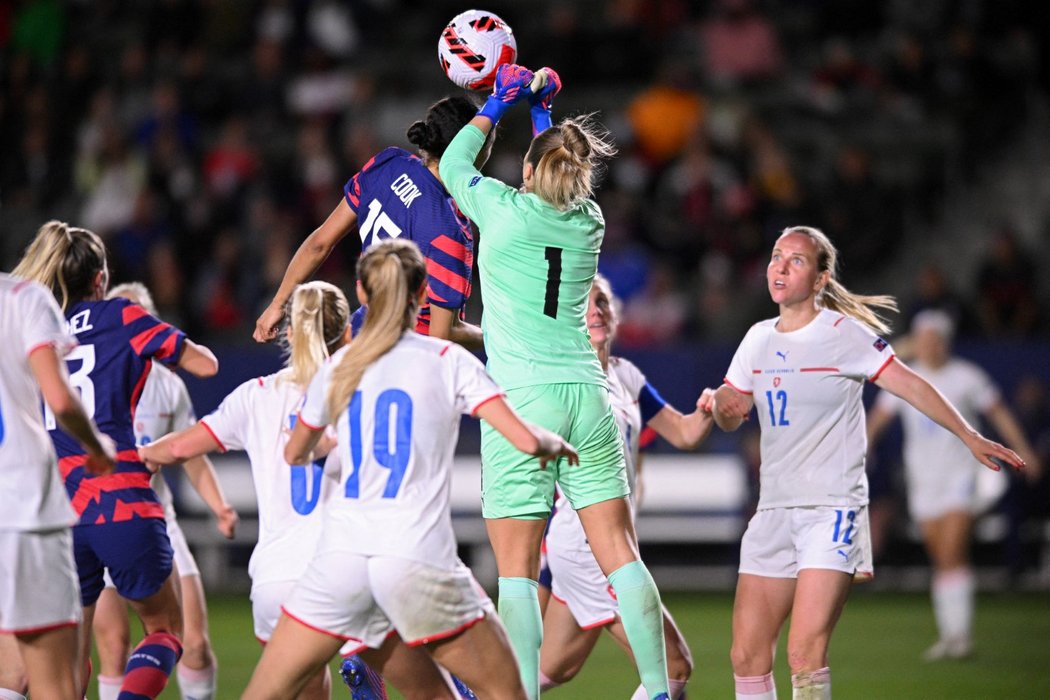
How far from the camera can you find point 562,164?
22.0 ft

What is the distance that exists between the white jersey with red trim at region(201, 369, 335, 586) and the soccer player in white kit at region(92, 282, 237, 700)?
47.6 inches

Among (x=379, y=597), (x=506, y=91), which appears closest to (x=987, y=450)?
(x=506, y=91)

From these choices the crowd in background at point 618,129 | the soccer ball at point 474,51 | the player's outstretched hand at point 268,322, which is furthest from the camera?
the crowd in background at point 618,129

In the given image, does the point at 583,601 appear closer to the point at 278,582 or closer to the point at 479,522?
the point at 278,582

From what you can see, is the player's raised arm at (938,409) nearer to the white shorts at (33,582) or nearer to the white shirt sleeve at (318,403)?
the white shirt sleeve at (318,403)

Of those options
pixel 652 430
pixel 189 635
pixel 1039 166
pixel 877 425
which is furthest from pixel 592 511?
pixel 1039 166

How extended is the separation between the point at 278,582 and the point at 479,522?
382 inches

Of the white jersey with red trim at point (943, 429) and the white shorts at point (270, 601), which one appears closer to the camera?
the white shorts at point (270, 601)

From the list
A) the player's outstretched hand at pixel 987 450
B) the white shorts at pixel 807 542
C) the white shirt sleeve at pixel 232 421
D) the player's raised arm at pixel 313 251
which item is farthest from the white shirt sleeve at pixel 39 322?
the player's outstretched hand at pixel 987 450

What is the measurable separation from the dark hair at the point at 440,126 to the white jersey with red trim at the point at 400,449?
6.50 feet

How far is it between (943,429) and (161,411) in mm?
7130

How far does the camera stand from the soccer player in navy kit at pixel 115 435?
273 inches

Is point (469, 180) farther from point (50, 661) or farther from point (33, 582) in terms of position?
point (50, 661)

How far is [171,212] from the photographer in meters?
17.8
